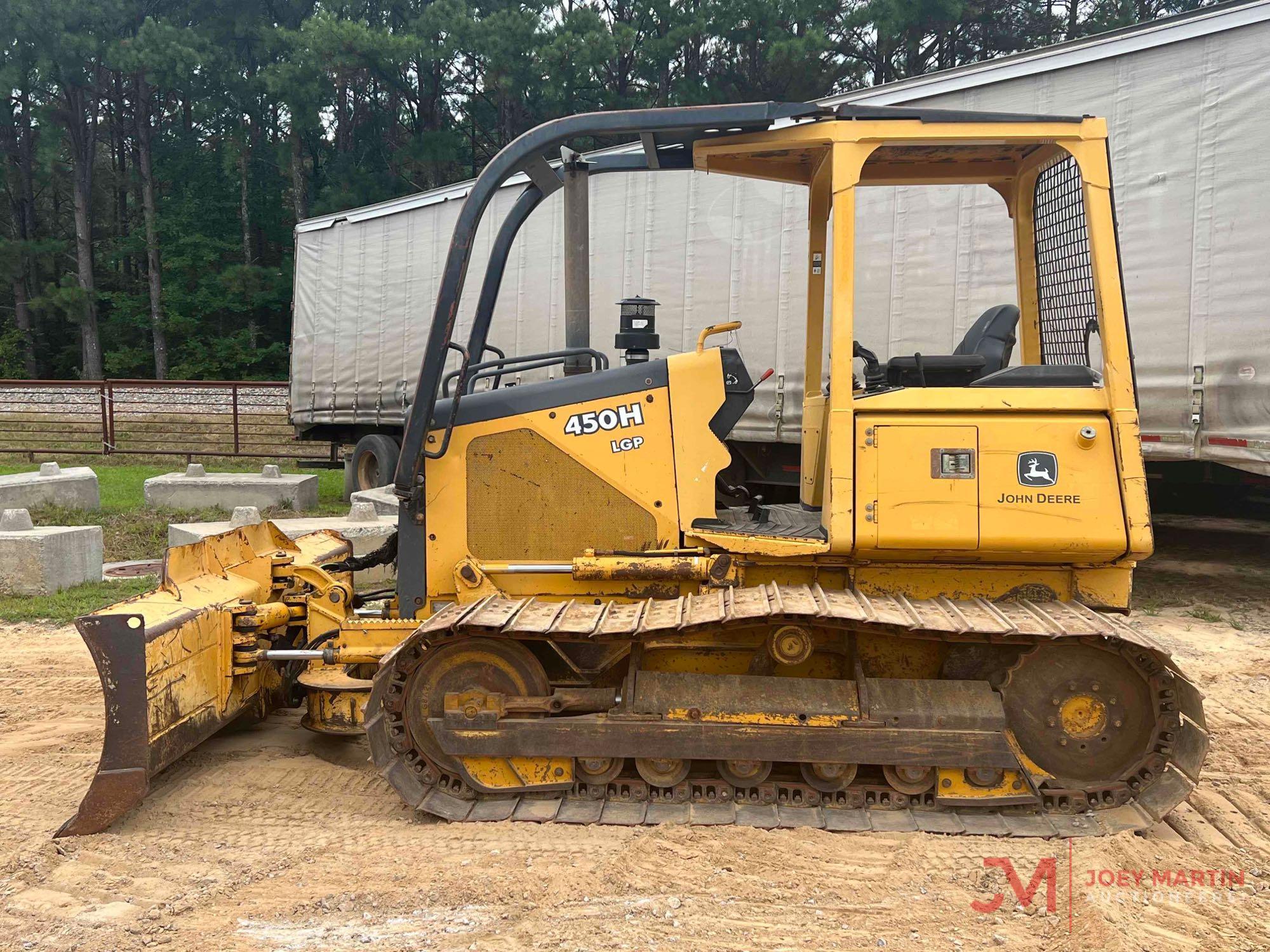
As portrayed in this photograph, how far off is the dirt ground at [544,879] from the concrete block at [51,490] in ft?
25.8

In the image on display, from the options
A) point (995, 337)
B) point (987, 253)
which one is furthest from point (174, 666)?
point (987, 253)

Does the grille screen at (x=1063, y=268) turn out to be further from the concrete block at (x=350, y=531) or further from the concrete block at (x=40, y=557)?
the concrete block at (x=40, y=557)

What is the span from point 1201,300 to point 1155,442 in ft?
3.67

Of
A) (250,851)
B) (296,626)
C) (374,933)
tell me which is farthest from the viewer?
(296,626)

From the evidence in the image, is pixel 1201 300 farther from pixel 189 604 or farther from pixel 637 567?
pixel 189 604

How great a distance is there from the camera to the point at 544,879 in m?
3.67

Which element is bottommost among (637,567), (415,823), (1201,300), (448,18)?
(415,823)

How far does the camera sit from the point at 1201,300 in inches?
303

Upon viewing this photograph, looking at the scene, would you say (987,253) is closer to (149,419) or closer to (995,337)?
(995,337)

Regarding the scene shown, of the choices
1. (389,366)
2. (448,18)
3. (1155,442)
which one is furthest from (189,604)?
(448,18)

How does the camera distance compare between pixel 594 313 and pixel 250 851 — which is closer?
pixel 250 851

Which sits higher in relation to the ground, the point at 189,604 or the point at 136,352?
the point at 136,352

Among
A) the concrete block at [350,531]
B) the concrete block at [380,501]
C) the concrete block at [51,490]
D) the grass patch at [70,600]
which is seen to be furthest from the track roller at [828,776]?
the concrete block at [51,490]

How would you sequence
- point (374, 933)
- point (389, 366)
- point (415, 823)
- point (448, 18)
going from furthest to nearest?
point (448, 18) → point (389, 366) → point (415, 823) → point (374, 933)
